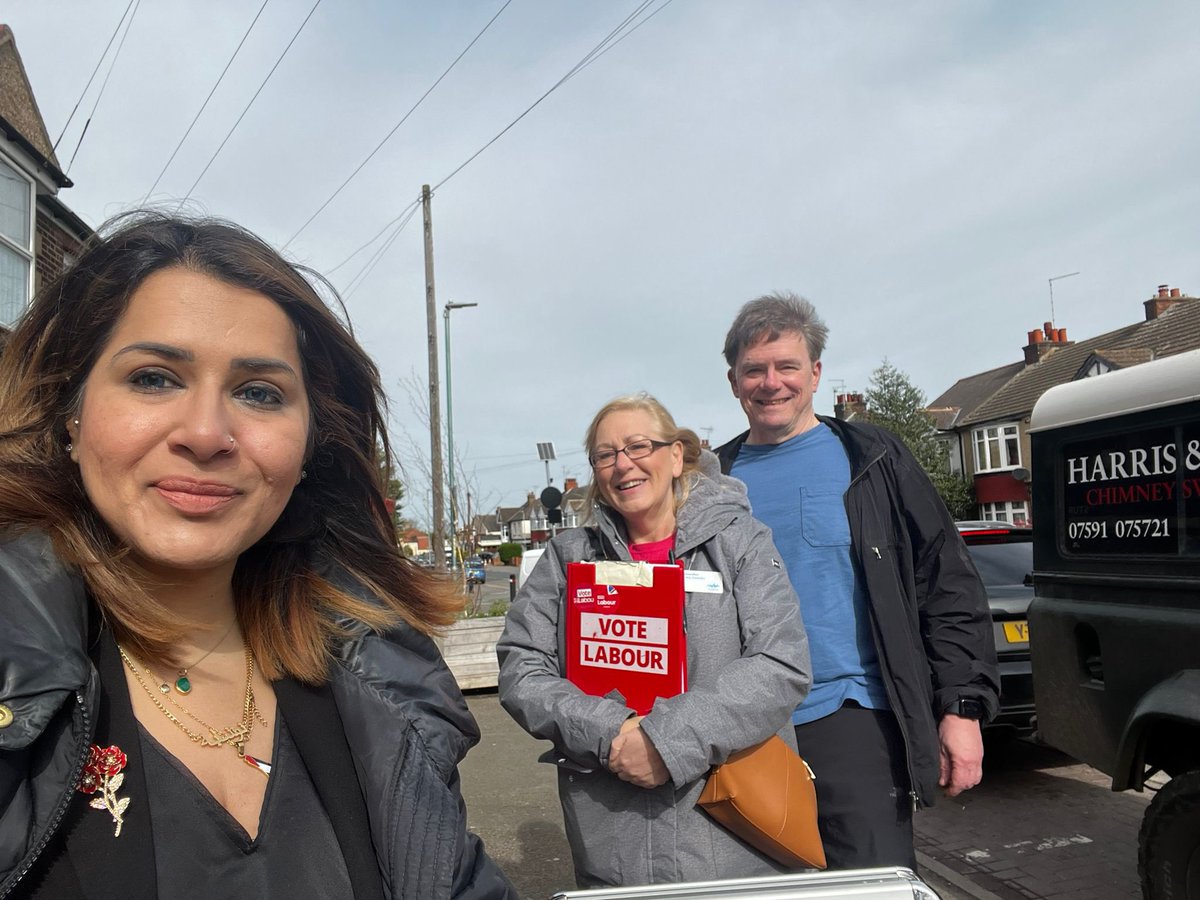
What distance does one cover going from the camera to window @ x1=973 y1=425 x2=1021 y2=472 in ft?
114

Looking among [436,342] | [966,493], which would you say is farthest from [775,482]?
[966,493]

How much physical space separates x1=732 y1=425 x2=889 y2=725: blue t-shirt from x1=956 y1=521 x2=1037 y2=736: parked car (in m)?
3.03

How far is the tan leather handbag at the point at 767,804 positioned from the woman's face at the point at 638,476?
733mm

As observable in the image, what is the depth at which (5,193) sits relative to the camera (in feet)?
35.6

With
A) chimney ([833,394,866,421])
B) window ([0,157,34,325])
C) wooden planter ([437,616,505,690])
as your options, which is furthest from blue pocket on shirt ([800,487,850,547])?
chimney ([833,394,866,421])

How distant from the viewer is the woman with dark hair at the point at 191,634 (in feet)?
3.56

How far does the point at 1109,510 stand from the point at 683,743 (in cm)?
253

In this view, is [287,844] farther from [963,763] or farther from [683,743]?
[963,763]

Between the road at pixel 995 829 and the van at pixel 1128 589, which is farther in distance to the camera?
the road at pixel 995 829

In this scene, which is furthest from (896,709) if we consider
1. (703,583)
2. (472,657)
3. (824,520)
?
(472,657)

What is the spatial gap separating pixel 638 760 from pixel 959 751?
120 centimetres

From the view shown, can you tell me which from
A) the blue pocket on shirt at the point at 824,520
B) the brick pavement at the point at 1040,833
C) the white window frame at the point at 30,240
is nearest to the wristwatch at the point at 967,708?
the blue pocket on shirt at the point at 824,520

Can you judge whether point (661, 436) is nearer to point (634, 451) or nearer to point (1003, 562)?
point (634, 451)

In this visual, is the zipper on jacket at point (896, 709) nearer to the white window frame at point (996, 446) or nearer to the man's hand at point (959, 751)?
the man's hand at point (959, 751)
